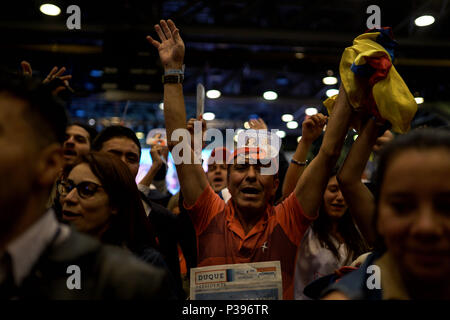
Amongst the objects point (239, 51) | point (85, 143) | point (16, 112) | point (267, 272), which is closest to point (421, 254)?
point (267, 272)

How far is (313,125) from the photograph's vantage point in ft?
6.76

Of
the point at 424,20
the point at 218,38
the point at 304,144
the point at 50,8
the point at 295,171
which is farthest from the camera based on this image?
the point at 218,38

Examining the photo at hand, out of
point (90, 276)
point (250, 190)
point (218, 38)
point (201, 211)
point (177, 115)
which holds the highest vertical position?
point (218, 38)

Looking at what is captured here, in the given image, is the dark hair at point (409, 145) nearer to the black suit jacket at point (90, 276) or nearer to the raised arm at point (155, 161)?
the black suit jacket at point (90, 276)

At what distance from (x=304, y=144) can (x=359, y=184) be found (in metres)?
0.78

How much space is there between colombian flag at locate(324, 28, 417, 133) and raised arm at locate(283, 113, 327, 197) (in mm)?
546

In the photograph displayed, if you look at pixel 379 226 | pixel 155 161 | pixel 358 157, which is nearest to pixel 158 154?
pixel 155 161

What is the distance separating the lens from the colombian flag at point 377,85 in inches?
54.1

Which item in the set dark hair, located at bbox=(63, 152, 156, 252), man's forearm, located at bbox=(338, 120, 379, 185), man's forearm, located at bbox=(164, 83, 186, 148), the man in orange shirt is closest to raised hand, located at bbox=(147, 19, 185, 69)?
the man in orange shirt

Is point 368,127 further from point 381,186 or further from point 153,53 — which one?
point 153,53

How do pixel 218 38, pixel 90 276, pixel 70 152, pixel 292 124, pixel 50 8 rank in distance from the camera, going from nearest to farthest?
1. pixel 90 276
2. pixel 70 152
3. pixel 50 8
4. pixel 218 38
5. pixel 292 124

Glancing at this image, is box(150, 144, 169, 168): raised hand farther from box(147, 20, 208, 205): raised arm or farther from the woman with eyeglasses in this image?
the woman with eyeglasses

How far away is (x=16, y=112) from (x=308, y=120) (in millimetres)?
1476

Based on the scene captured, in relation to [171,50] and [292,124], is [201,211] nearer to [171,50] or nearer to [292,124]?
[171,50]
